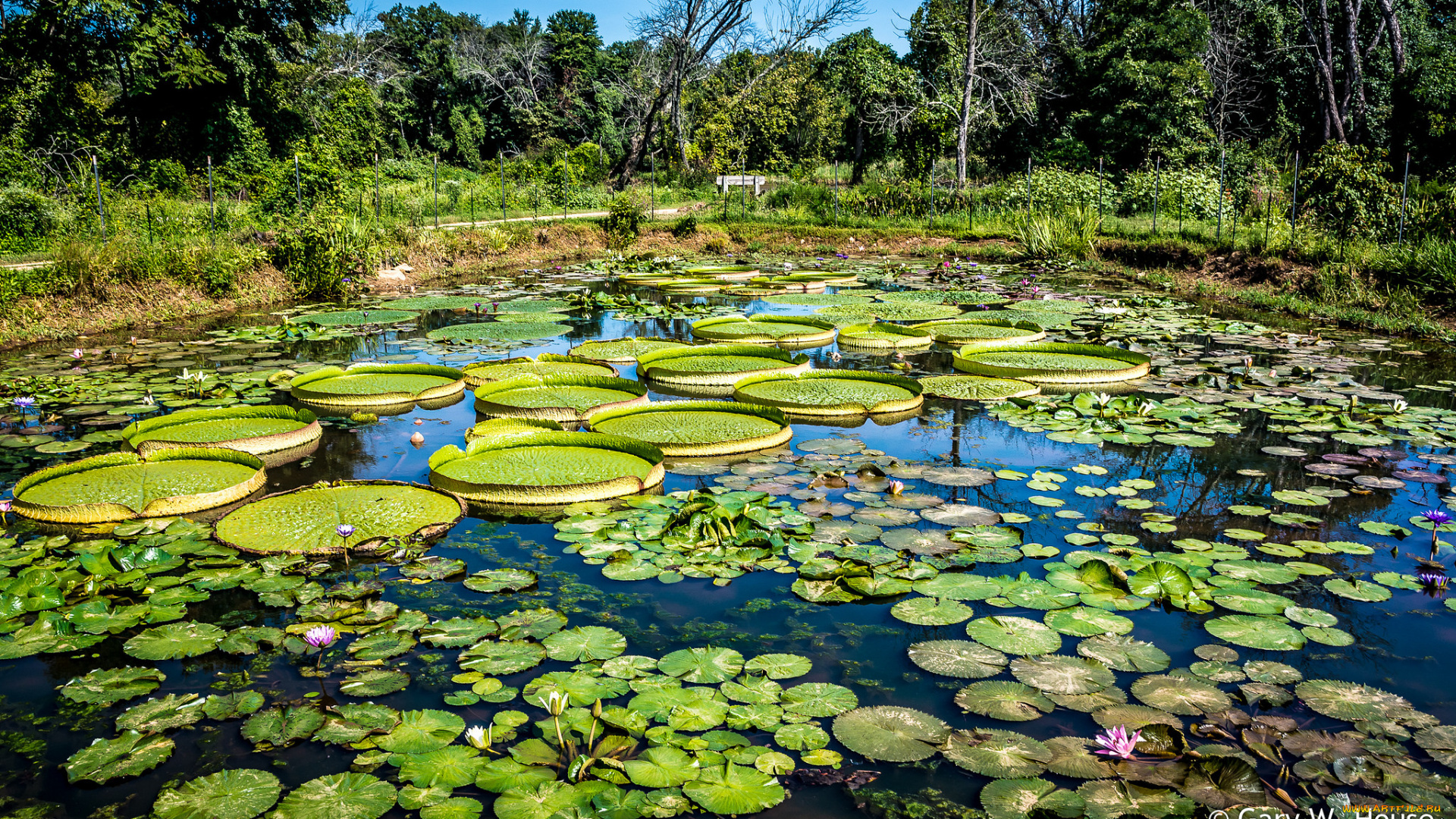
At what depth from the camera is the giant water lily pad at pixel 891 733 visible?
6.66 ft

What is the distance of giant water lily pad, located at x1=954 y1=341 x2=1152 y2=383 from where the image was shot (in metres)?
5.69

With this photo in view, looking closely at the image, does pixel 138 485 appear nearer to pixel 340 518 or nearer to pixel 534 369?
pixel 340 518

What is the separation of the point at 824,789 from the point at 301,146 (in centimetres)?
2218

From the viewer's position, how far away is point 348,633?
2.61 metres

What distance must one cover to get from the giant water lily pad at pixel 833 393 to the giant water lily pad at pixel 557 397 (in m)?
0.74

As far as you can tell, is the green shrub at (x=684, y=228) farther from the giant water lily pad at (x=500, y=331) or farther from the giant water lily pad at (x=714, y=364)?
the giant water lily pad at (x=714, y=364)

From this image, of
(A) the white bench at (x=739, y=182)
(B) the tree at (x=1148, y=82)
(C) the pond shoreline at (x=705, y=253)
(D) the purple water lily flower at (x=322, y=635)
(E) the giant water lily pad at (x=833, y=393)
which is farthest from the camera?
(A) the white bench at (x=739, y=182)

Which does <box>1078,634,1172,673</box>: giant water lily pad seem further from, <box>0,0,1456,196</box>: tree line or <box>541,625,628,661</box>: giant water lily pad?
<box>0,0,1456,196</box>: tree line

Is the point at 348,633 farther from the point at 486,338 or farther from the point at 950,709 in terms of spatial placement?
the point at 486,338

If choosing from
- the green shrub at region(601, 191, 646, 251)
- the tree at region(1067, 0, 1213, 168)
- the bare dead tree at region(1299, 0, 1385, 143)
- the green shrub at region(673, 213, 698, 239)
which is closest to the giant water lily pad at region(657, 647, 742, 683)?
the green shrub at region(601, 191, 646, 251)

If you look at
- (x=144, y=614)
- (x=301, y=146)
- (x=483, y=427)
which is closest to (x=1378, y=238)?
(x=483, y=427)

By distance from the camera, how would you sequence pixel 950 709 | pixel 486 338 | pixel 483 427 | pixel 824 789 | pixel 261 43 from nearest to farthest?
pixel 824 789, pixel 950 709, pixel 483 427, pixel 486 338, pixel 261 43

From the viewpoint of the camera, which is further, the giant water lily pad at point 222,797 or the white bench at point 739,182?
the white bench at point 739,182

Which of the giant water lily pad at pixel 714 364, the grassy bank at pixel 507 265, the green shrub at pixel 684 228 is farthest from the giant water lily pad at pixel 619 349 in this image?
the green shrub at pixel 684 228
